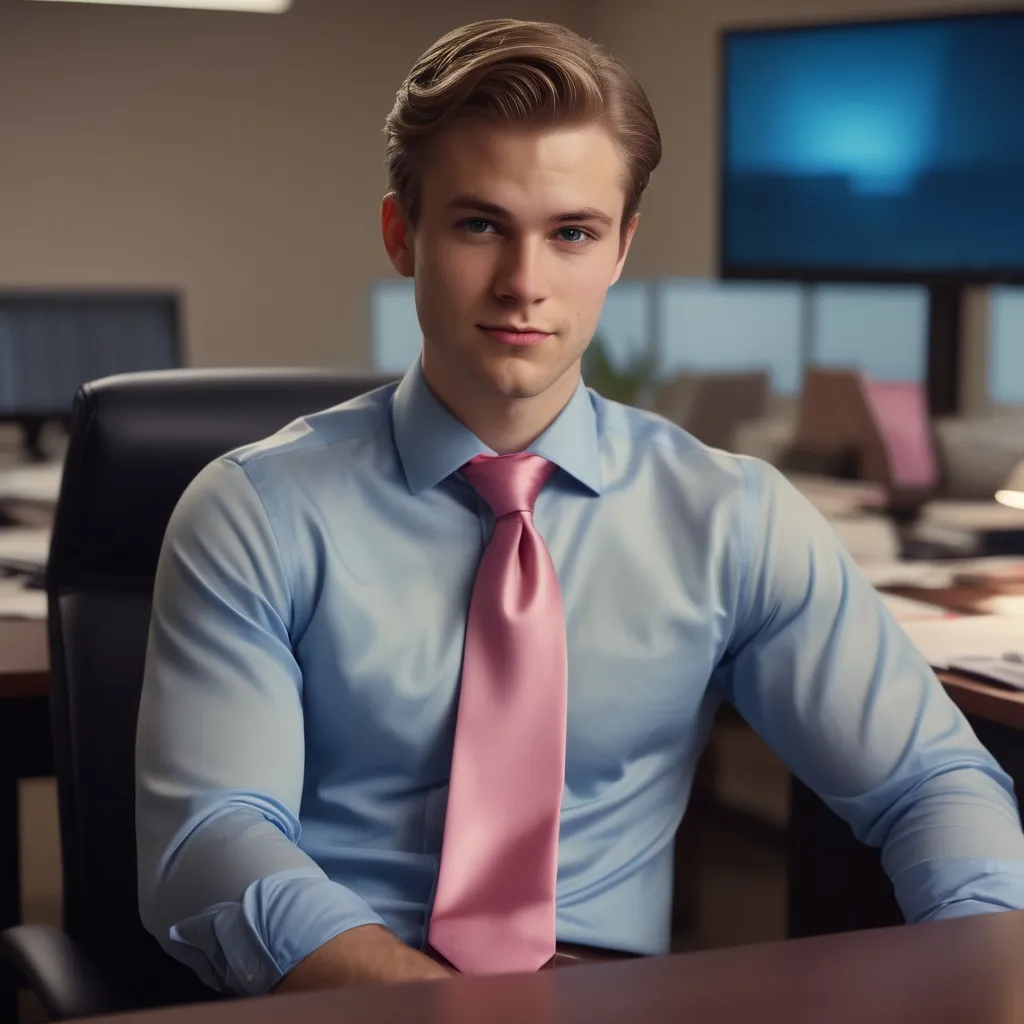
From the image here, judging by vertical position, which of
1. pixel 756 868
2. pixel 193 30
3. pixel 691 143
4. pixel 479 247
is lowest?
pixel 756 868

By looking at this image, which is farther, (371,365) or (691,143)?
(371,365)

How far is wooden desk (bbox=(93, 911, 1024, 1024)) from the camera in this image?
0.70m

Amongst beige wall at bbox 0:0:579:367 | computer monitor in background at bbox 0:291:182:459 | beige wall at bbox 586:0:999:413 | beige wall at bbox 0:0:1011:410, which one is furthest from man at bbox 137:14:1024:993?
beige wall at bbox 0:0:579:367

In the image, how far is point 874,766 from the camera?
1214 mm

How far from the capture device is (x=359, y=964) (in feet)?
3.22

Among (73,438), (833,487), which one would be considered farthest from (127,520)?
(833,487)

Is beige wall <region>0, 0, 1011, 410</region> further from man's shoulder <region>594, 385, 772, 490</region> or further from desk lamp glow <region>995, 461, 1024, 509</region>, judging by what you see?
man's shoulder <region>594, 385, 772, 490</region>

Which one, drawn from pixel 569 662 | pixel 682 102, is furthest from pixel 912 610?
pixel 682 102

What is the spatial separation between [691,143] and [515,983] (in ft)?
22.2

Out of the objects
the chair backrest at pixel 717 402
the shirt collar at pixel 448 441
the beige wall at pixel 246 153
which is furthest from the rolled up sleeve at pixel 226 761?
the beige wall at pixel 246 153

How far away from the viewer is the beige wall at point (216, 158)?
7219 mm

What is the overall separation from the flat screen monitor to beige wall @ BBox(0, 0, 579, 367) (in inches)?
131

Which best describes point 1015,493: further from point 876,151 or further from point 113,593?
point 876,151

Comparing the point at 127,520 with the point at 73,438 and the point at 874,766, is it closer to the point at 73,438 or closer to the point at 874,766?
the point at 73,438
